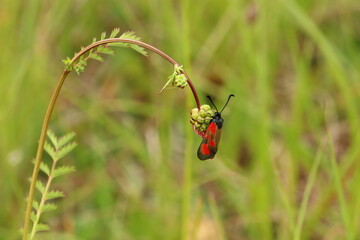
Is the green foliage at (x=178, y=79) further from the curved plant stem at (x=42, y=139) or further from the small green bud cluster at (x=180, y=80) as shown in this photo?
the curved plant stem at (x=42, y=139)

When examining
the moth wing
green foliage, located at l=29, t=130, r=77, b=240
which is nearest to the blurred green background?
green foliage, located at l=29, t=130, r=77, b=240

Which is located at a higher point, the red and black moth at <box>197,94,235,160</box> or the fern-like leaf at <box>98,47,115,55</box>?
the fern-like leaf at <box>98,47,115,55</box>

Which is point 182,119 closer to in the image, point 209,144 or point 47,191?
point 47,191

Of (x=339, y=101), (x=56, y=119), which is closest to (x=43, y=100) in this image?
(x=56, y=119)

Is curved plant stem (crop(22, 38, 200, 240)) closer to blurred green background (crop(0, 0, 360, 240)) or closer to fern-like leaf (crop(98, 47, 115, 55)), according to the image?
fern-like leaf (crop(98, 47, 115, 55))

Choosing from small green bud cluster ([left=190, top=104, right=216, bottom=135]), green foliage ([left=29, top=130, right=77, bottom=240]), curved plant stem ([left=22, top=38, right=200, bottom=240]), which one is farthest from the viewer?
green foliage ([left=29, top=130, right=77, bottom=240])

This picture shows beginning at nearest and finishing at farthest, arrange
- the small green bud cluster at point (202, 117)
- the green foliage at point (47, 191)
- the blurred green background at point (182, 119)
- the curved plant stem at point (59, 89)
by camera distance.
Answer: the curved plant stem at point (59, 89) → the small green bud cluster at point (202, 117) → the green foliage at point (47, 191) → the blurred green background at point (182, 119)

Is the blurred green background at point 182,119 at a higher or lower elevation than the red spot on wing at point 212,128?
higher

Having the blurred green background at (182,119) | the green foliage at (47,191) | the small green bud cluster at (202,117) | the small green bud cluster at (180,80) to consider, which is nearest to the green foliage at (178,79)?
the small green bud cluster at (180,80)

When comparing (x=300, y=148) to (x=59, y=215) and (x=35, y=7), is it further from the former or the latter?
(x=35, y=7)
